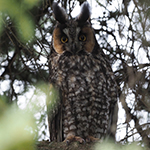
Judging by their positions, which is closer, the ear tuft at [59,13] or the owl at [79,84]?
the owl at [79,84]

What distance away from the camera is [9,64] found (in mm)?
2578

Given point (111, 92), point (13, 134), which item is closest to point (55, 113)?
point (111, 92)

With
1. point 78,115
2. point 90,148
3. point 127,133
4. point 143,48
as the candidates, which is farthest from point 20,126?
point 78,115

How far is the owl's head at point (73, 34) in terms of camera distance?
216cm

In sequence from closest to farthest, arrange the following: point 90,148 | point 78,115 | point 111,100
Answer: point 90,148, point 78,115, point 111,100

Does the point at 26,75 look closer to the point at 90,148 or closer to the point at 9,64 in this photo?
the point at 9,64

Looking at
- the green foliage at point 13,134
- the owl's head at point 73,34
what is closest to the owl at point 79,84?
the owl's head at point 73,34

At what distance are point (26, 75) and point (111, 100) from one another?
3.55 feet

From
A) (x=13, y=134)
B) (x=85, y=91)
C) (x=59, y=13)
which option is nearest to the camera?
(x=13, y=134)

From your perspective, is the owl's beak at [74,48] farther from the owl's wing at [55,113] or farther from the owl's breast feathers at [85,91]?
the owl's wing at [55,113]

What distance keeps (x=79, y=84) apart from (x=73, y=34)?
0.47 metres

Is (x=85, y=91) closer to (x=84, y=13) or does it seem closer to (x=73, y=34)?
(x=73, y=34)

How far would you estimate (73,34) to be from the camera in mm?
2145

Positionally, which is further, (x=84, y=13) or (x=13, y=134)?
(x=84, y=13)
